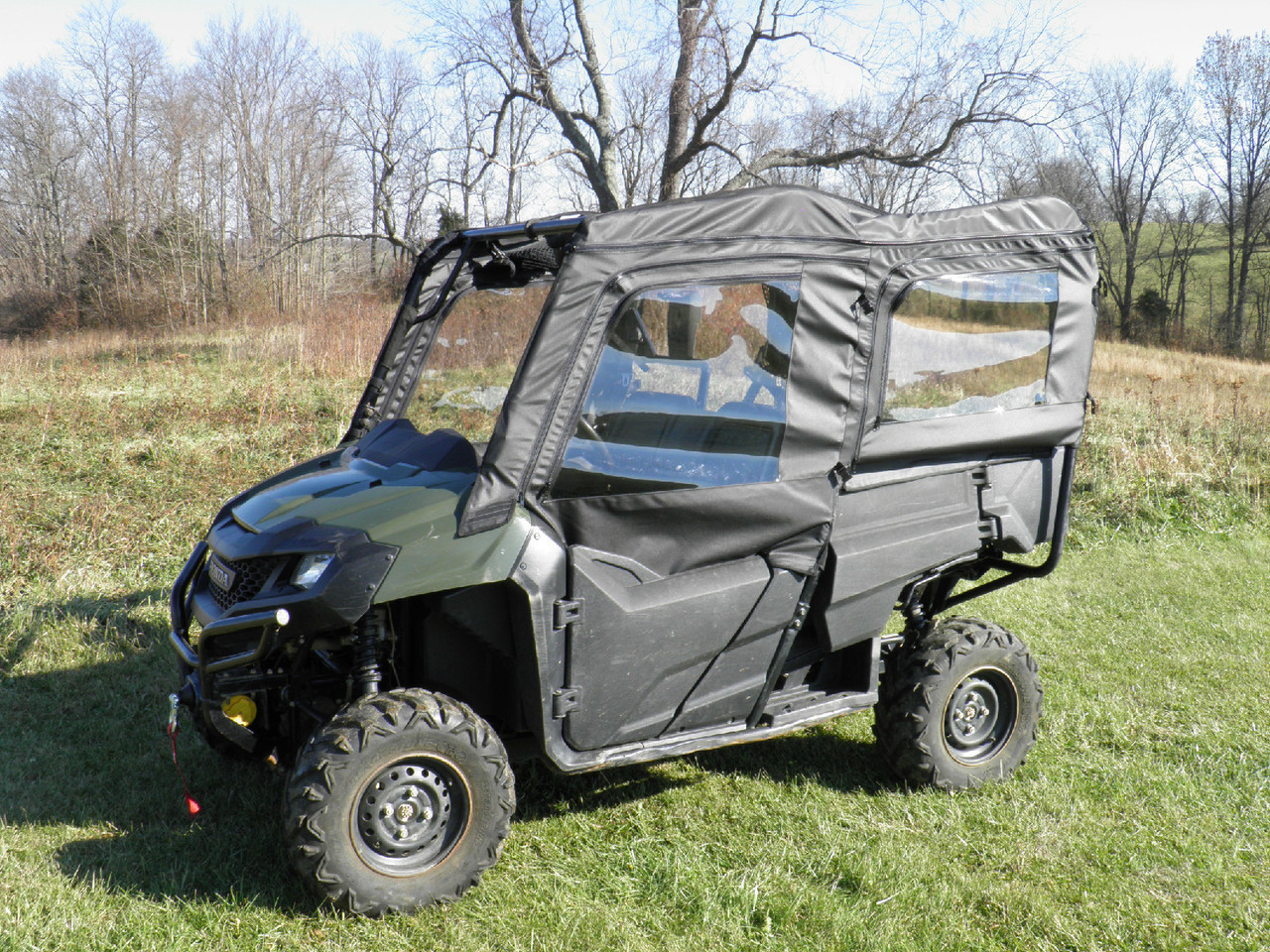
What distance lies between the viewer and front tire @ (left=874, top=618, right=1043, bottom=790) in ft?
12.9

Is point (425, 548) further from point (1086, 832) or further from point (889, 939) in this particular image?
point (1086, 832)

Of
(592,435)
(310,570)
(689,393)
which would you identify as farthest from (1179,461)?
(310,570)

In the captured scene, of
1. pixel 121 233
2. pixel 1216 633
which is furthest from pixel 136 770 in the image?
pixel 121 233

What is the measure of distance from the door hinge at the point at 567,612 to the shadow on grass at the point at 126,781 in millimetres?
1182

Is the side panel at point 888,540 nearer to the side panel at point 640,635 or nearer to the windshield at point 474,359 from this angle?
the side panel at point 640,635

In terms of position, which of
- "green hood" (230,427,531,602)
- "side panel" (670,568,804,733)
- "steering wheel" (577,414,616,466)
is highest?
"steering wheel" (577,414,616,466)

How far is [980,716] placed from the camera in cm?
418

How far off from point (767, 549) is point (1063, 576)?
505 cm

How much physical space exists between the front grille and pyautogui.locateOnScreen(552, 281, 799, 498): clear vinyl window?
942 mm

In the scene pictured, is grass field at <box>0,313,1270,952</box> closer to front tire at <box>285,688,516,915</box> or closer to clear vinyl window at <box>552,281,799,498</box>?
front tire at <box>285,688,516,915</box>

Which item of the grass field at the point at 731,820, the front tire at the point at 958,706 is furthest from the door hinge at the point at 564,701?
the front tire at the point at 958,706

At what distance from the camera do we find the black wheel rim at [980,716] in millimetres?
4066

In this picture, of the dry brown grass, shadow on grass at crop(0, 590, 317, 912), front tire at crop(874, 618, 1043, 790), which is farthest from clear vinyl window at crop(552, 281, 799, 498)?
the dry brown grass

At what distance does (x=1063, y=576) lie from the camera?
757cm
